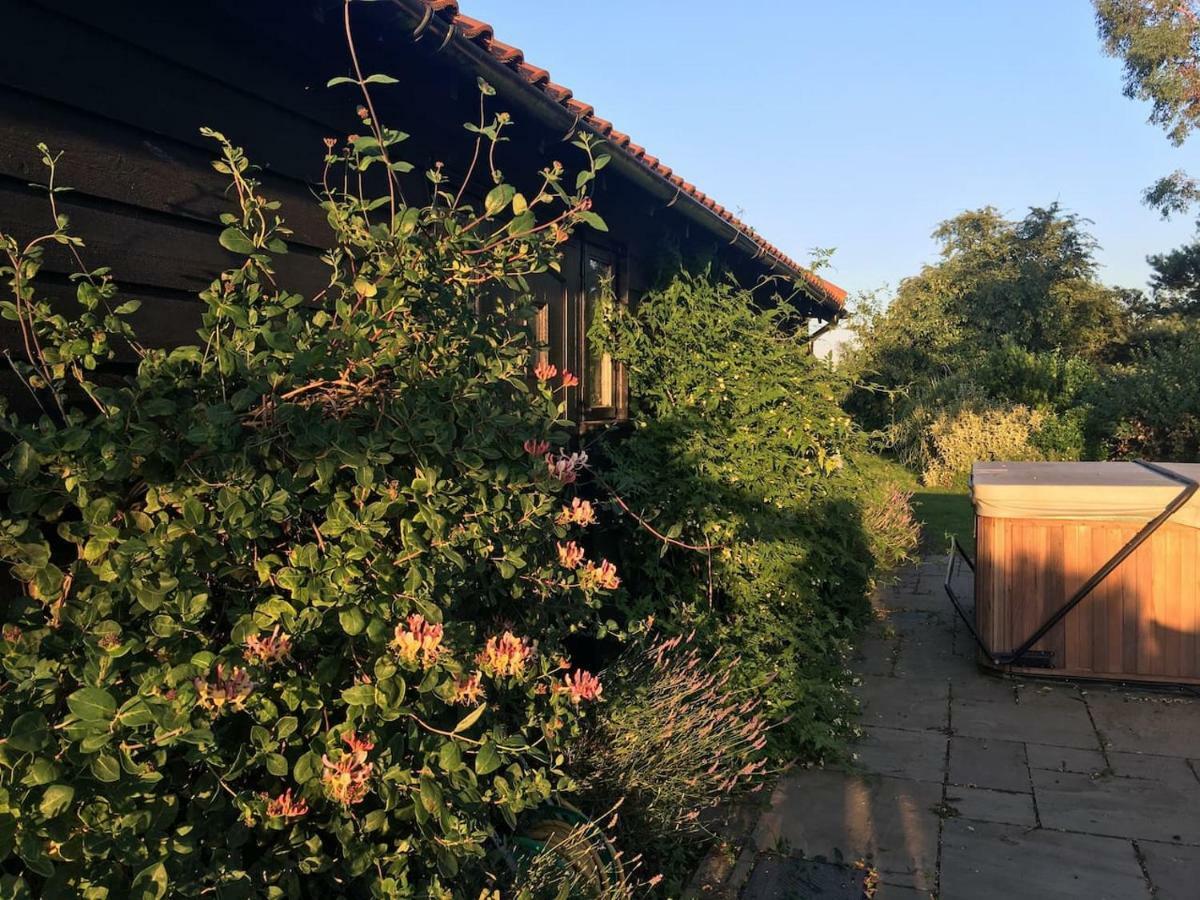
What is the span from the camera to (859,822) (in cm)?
371

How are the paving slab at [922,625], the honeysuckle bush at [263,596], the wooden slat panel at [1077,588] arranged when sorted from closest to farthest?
the honeysuckle bush at [263,596] → the wooden slat panel at [1077,588] → the paving slab at [922,625]

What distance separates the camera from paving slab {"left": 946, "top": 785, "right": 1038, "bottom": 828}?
376 cm

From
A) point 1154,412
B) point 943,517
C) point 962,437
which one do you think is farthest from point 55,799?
point 1154,412

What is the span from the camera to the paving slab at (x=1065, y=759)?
Result: 4242 millimetres

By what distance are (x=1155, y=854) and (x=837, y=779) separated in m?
1.27

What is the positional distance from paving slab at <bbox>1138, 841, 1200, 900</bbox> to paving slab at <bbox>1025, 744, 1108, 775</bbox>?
2.43ft

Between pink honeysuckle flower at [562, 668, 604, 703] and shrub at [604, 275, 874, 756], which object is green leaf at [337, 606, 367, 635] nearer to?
pink honeysuckle flower at [562, 668, 604, 703]

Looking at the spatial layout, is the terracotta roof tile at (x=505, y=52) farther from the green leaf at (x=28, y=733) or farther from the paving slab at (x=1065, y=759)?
the paving slab at (x=1065, y=759)

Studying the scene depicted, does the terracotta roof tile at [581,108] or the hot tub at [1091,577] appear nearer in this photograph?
the terracotta roof tile at [581,108]

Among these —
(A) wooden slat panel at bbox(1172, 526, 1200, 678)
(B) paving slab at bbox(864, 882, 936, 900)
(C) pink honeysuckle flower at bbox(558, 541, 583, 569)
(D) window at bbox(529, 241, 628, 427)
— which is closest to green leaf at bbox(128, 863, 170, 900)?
(C) pink honeysuckle flower at bbox(558, 541, 583, 569)

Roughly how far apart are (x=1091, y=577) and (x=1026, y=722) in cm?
100

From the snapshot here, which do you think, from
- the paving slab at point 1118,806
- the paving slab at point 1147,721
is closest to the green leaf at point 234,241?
the paving slab at point 1118,806

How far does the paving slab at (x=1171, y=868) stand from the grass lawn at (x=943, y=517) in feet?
17.3

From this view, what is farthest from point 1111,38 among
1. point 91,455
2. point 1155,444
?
point 91,455
